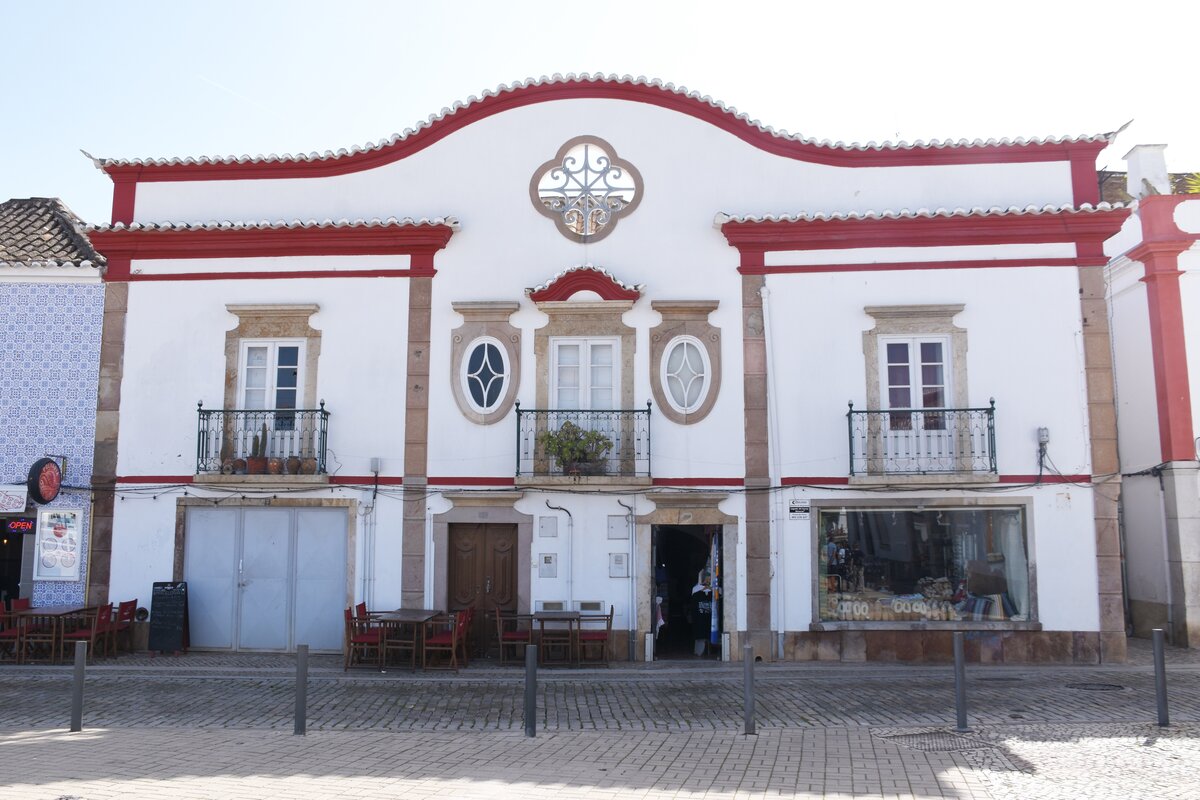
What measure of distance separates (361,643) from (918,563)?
6.87 m

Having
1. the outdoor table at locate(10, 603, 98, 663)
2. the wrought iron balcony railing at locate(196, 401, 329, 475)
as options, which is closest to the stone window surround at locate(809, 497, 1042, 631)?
the wrought iron balcony railing at locate(196, 401, 329, 475)

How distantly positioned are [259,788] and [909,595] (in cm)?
861

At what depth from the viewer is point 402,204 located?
44.7 ft

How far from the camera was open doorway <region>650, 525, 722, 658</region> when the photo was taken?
12898mm

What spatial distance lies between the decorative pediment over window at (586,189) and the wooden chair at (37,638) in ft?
25.8

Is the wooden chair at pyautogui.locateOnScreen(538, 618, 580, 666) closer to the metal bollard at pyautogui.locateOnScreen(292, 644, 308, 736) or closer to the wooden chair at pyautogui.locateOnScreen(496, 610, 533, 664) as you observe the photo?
the wooden chair at pyautogui.locateOnScreen(496, 610, 533, 664)

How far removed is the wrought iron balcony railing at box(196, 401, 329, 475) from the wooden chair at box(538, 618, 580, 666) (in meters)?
3.52

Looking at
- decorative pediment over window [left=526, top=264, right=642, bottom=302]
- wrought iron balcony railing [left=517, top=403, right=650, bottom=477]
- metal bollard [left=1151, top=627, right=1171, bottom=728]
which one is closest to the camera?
metal bollard [left=1151, top=627, right=1171, bottom=728]

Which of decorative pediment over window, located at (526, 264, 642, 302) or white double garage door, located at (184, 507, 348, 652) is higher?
decorative pediment over window, located at (526, 264, 642, 302)

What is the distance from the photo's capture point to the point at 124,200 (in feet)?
45.4

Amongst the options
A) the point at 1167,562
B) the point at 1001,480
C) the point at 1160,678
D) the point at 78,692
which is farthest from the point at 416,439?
the point at 1167,562

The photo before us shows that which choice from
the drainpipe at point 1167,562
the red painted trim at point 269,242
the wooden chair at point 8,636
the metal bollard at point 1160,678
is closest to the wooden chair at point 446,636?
the red painted trim at point 269,242

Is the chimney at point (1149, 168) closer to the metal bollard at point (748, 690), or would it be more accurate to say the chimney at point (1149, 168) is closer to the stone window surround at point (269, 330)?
the metal bollard at point (748, 690)

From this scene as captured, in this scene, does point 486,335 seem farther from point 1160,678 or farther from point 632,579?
point 1160,678
